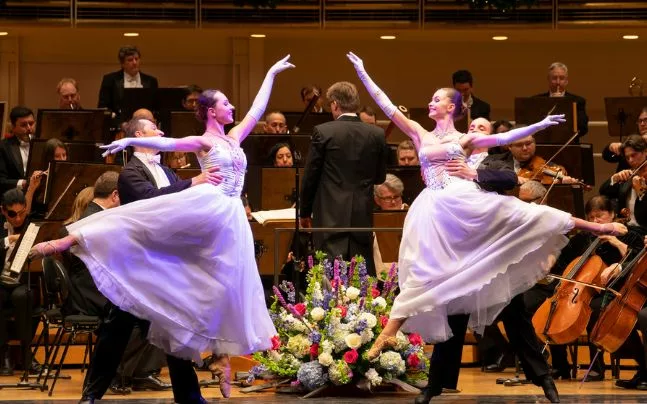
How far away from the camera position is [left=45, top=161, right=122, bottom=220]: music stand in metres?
8.97

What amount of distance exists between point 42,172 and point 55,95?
4.81 metres

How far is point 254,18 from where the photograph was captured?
12.8 meters

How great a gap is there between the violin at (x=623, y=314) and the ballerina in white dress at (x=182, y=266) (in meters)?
2.43

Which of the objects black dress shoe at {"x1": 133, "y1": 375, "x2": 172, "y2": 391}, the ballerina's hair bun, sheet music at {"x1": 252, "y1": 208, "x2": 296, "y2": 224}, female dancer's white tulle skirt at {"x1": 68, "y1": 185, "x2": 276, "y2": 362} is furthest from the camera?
sheet music at {"x1": 252, "y1": 208, "x2": 296, "y2": 224}

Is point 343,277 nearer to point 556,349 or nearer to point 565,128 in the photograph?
point 556,349

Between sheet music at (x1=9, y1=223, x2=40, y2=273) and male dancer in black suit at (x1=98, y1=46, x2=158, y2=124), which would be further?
male dancer in black suit at (x1=98, y1=46, x2=158, y2=124)

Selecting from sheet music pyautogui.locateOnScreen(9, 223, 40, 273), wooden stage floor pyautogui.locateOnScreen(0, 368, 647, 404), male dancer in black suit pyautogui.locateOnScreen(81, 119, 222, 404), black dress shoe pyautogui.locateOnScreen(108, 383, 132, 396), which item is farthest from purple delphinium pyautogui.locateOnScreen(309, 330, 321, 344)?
sheet music pyautogui.locateOnScreen(9, 223, 40, 273)

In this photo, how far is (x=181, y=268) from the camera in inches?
255

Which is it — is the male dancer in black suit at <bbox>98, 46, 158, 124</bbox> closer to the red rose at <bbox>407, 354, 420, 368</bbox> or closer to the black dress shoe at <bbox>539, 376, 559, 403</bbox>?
the red rose at <bbox>407, 354, 420, 368</bbox>

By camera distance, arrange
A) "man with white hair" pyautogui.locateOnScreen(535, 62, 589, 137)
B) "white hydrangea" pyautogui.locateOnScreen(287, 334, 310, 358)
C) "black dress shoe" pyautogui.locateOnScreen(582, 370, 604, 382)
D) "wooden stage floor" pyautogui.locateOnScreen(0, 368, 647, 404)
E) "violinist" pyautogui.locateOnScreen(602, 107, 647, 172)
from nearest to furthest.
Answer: "wooden stage floor" pyautogui.locateOnScreen(0, 368, 647, 404), "white hydrangea" pyautogui.locateOnScreen(287, 334, 310, 358), "black dress shoe" pyautogui.locateOnScreen(582, 370, 604, 382), "violinist" pyautogui.locateOnScreen(602, 107, 647, 172), "man with white hair" pyautogui.locateOnScreen(535, 62, 589, 137)

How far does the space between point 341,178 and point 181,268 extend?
6.45 ft

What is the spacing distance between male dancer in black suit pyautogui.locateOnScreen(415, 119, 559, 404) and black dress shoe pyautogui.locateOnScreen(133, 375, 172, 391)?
2097 mm

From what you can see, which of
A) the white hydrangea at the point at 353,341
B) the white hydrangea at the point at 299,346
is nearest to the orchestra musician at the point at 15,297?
the white hydrangea at the point at 299,346

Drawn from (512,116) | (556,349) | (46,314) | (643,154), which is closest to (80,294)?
(46,314)
